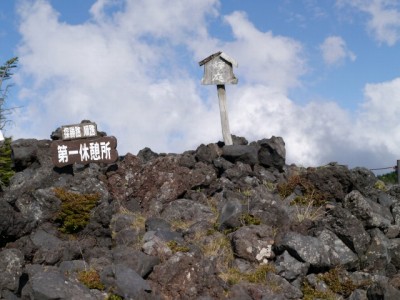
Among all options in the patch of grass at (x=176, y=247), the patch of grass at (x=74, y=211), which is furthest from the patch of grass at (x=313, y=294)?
the patch of grass at (x=74, y=211)

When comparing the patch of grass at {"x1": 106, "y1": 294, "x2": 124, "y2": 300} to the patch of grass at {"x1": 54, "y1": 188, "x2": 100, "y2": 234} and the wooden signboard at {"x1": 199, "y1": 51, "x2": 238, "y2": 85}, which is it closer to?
the patch of grass at {"x1": 54, "y1": 188, "x2": 100, "y2": 234}

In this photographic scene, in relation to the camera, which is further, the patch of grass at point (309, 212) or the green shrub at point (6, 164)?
the green shrub at point (6, 164)

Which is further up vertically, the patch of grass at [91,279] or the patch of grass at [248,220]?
the patch of grass at [248,220]

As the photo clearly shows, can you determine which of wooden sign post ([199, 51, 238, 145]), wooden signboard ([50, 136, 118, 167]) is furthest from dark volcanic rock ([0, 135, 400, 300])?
wooden sign post ([199, 51, 238, 145])

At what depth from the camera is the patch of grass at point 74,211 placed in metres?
14.5

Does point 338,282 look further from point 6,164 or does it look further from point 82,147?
point 6,164

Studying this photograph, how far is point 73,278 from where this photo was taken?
38.9 ft

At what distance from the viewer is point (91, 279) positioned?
1181 centimetres

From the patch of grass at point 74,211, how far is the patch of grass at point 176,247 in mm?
2537

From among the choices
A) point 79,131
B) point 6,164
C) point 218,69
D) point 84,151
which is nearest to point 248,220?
point 84,151

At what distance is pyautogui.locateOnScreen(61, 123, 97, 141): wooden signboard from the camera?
58.8 feet

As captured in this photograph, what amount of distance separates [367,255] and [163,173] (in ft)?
19.6

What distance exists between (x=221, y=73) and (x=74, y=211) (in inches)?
298

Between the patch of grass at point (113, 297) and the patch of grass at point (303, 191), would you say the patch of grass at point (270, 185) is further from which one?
the patch of grass at point (113, 297)
